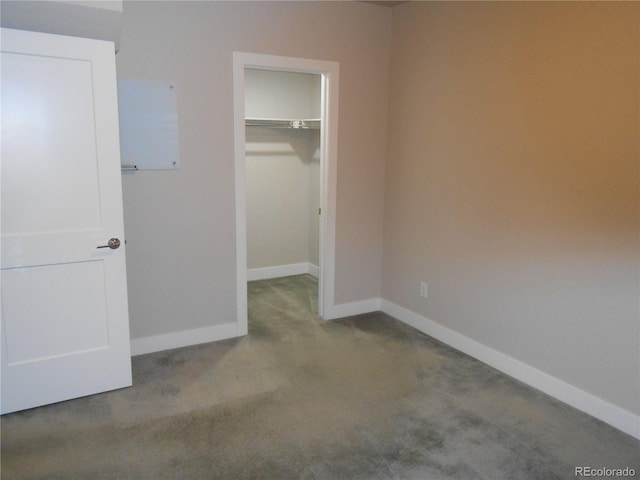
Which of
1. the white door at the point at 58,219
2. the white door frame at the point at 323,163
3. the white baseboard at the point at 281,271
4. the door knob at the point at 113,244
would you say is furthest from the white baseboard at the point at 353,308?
the door knob at the point at 113,244

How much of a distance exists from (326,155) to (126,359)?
216 cm

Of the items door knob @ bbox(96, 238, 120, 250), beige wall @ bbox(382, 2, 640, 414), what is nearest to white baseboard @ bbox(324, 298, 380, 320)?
beige wall @ bbox(382, 2, 640, 414)

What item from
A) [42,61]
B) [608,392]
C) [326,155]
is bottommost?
[608,392]

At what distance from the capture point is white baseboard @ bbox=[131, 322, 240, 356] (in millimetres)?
3314

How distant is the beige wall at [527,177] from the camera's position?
2.41 metres

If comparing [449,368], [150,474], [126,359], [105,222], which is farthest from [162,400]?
[449,368]

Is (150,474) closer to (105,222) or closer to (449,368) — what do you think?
(105,222)

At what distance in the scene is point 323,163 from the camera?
386 centimetres

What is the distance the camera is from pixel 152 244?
3252 millimetres

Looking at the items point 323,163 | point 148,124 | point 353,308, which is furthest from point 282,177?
point 148,124

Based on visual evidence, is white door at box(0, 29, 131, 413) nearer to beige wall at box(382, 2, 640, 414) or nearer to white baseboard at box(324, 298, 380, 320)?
white baseboard at box(324, 298, 380, 320)

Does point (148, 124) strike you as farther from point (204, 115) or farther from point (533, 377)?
point (533, 377)

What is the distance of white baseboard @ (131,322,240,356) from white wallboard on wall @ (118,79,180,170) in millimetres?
1240

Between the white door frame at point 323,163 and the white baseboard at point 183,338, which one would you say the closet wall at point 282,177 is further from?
the white baseboard at point 183,338
